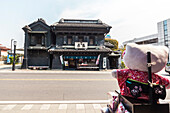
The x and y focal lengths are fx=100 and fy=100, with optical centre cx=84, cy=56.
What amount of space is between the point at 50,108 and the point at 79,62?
595 inches

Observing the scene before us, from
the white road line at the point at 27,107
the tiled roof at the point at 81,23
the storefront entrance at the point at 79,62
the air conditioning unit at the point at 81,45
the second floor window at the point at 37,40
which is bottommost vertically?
the white road line at the point at 27,107

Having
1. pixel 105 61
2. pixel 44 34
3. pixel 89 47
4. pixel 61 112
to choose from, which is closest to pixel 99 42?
pixel 89 47

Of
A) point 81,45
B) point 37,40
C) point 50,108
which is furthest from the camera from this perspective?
point 37,40

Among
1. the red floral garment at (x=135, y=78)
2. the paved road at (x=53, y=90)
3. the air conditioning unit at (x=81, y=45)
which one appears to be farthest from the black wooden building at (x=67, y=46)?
Result: the red floral garment at (x=135, y=78)

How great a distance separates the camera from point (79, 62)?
18594 millimetres

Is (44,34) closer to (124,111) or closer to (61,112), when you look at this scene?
(61,112)

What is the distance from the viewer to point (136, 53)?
180 cm

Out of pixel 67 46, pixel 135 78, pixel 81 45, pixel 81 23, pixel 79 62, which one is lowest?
pixel 79 62

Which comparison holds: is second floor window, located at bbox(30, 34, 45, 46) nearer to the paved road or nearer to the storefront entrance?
the storefront entrance

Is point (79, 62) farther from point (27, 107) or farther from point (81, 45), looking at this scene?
point (27, 107)

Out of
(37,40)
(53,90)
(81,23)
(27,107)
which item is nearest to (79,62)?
(81,23)

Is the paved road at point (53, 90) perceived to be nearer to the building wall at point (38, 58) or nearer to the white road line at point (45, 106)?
the white road line at point (45, 106)

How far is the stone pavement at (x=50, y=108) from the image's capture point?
331 cm

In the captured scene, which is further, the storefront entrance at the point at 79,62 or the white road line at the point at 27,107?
the storefront entrance at the point at 79,62
